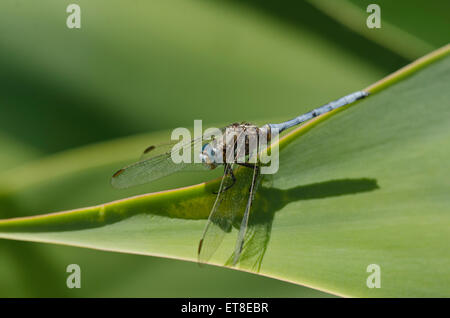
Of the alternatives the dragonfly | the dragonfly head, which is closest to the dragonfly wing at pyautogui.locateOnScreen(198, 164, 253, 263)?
the dragonfly

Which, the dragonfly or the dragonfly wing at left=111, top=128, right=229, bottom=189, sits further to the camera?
the dragonfly wing at left=111, top=128, right=229, bottom=189

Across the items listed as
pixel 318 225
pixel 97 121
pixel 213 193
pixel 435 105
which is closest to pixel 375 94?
pixel 435 105

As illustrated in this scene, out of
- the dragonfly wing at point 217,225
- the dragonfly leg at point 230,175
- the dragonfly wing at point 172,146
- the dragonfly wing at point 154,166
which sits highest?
the dragonfly wing at point 172,146

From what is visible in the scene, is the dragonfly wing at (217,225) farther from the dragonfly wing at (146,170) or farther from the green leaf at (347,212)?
the dragonfly wing at (146,170)

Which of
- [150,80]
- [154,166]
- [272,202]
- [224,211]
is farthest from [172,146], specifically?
[272,202]

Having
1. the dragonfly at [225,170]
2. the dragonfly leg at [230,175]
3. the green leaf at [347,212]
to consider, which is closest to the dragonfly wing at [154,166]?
the dragonfly at [225,170]

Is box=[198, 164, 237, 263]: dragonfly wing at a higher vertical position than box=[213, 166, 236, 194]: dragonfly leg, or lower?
lower

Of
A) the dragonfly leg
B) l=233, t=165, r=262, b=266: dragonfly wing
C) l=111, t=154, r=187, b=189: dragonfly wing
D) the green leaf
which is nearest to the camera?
the green leaf

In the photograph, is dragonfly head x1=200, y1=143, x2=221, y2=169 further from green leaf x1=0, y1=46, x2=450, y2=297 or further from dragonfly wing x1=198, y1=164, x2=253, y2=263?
green leaf x1=0, y1=46, x2=450, y2=297
